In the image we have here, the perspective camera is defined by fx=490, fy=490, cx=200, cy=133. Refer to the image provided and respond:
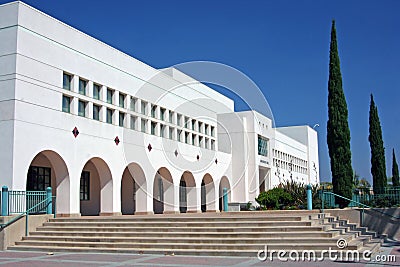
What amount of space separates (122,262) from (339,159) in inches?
515

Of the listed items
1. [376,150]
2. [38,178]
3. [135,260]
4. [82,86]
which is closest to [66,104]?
[82,86]

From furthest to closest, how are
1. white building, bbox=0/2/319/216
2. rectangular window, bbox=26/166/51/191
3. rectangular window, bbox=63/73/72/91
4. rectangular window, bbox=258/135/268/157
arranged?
rectangular window, bbox=258/135/268/157 → rectangular window, bbox=26/166/51/191 → rectangular window, bbox=63/73/72/91 → white building, bbox=0/2/319/216

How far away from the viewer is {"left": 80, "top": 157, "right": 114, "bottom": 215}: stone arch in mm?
24547

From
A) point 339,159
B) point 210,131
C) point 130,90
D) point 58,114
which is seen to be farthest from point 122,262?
point 210,131

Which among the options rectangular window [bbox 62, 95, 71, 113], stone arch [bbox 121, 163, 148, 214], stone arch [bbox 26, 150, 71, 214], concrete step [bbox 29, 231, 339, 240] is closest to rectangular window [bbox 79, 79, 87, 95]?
rectangular window [bbox 62, 95, 71, 113]

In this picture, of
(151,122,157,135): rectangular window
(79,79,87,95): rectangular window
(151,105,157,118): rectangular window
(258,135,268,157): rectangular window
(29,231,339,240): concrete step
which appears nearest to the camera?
(29,231,339,240): concrete step

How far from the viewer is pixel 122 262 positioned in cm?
1228

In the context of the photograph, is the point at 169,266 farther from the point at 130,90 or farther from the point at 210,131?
the point at 210,131

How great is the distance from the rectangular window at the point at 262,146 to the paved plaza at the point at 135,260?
97.3 ft

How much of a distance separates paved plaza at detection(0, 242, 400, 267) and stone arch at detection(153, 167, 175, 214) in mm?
16055

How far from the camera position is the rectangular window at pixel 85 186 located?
85.7ft

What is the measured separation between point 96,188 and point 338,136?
13.3 meters

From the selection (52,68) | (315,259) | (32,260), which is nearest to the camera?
(315,259)

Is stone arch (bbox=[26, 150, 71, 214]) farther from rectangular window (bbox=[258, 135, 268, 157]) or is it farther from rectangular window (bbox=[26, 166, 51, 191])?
rectangular window (bbox=[258, 135, 268, 157])
